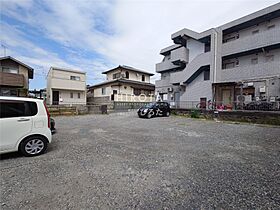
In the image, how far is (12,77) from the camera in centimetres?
1691

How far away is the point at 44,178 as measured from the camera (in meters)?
2.94

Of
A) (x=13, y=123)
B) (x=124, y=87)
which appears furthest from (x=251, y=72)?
(x=124, y=87)

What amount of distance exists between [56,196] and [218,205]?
7.86 ft

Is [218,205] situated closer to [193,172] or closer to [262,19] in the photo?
[193,172]

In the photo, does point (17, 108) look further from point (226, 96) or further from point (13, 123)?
point (226, 96)

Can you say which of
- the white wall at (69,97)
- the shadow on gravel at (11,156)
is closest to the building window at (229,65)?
the shadow on gravel at (11,156)

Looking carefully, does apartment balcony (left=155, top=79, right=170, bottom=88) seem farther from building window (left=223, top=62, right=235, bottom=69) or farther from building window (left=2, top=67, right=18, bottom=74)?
building window (left=2, top=67, right=18, bottom=74)

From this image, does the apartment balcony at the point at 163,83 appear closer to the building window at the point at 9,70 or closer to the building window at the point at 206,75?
the building window at the point at 206,75

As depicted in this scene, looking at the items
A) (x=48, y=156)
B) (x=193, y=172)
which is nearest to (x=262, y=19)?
(x=193, y=172)

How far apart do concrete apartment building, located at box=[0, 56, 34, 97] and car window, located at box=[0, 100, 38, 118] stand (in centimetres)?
1629

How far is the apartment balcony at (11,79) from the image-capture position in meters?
16.4

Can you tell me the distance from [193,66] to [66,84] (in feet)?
54.7

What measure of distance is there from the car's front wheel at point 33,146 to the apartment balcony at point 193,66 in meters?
15.4

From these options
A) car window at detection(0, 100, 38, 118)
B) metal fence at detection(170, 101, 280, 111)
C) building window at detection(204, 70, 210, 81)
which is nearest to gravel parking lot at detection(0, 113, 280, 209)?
car window at detection(0, 100, 38, 118)
